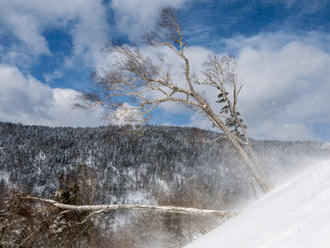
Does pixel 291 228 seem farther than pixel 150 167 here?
No

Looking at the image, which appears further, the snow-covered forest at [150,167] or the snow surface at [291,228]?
the snow-covered forest at [150,167]

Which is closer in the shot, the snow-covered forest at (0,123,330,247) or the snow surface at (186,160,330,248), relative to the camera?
the snow surface at (186,160,330,248)

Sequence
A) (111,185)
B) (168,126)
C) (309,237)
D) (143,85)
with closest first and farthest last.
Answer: (309,237) < (143,85) < (111,185) < (168,126)

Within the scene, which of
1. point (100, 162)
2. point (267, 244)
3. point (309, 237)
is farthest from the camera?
point (100, 162)

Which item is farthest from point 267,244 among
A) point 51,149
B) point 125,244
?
point 51,149

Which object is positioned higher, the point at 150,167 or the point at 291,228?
the point at 150,167

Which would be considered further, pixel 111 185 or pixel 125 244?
pixel 111 185

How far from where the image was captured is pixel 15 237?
20.0 feet

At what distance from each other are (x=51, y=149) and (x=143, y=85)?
6089 centimetres

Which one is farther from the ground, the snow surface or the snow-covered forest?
the snow-covered forest

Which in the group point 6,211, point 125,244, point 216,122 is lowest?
point 125,244

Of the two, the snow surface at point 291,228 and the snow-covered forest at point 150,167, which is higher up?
the snow-covered forest at point 150,167

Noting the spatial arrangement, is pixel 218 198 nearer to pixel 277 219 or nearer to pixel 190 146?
pixel 277 219

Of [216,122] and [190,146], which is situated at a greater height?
[190,146]
